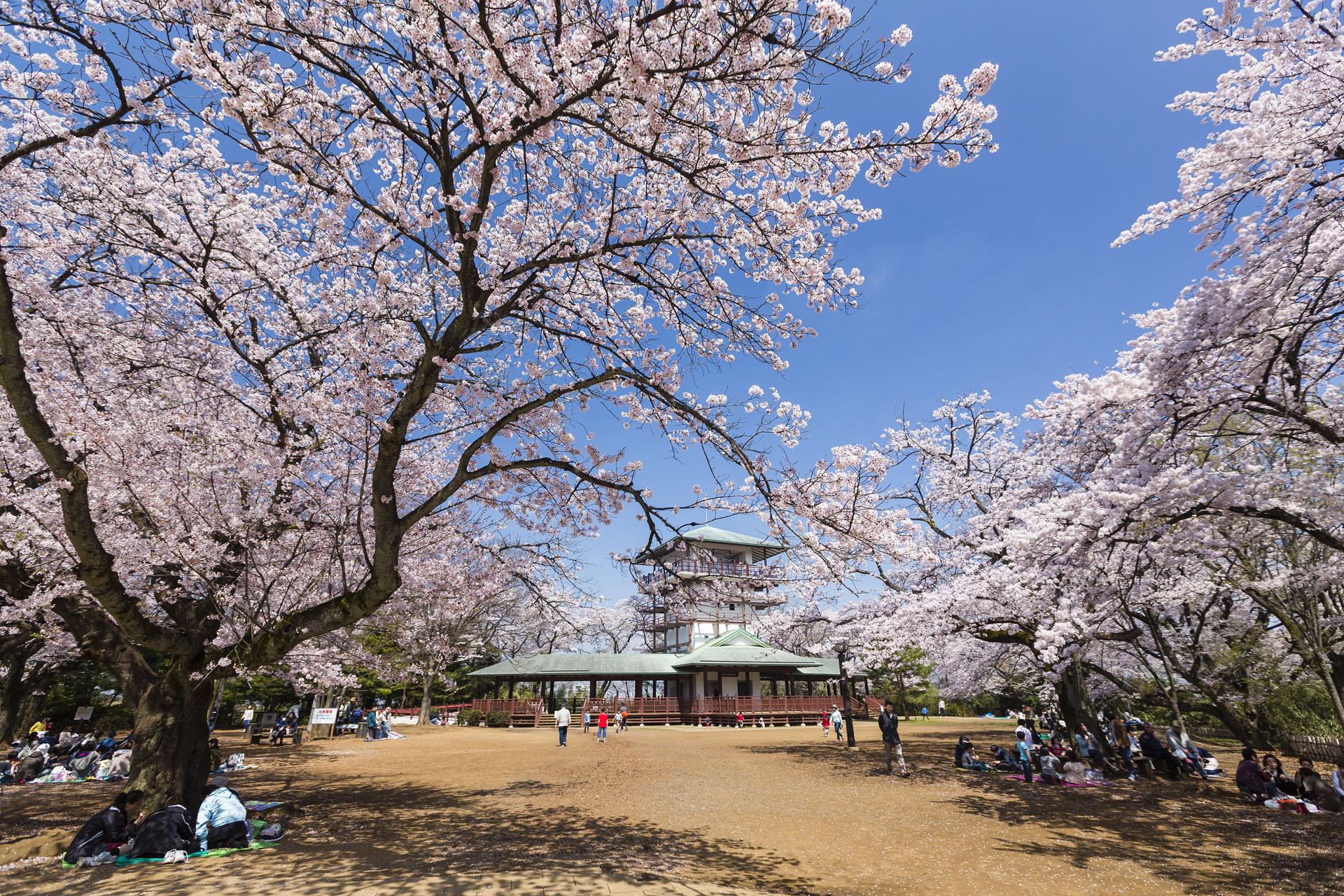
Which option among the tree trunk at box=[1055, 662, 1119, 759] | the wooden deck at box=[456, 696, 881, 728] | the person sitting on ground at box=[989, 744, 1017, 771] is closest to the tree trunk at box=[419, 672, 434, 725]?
the wooden deck at box=[456, 696, 881, 728]

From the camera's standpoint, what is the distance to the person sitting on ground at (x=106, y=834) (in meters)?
6.16

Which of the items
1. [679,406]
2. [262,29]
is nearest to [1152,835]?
[679,406]

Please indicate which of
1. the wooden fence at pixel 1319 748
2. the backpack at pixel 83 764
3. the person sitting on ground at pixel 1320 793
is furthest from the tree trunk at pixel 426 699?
the wooden fence at pixel 1319 748

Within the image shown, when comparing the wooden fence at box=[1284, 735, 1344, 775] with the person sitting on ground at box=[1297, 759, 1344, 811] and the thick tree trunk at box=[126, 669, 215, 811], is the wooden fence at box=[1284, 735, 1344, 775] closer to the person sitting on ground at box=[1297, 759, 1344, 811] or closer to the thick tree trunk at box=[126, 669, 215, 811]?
the person sitting on ground at box=[1297, 759, 1344, 811]

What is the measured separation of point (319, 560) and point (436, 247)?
244 inches

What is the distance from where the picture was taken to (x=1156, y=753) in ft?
42.2

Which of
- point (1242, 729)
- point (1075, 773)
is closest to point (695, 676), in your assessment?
point (1075, 773)

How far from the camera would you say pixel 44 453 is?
4859 mm

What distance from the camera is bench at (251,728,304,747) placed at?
20.0 m

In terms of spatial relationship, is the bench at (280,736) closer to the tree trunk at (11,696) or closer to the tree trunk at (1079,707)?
the tree trunk at (11,696)

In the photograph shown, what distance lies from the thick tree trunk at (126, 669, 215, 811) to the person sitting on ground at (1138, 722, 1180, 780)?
57.8ft

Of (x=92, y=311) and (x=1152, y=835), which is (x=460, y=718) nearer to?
(x=92, y=311)

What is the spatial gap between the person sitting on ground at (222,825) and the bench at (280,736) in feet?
51.3

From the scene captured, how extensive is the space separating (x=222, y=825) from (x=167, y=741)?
Answer: 1589 mm
